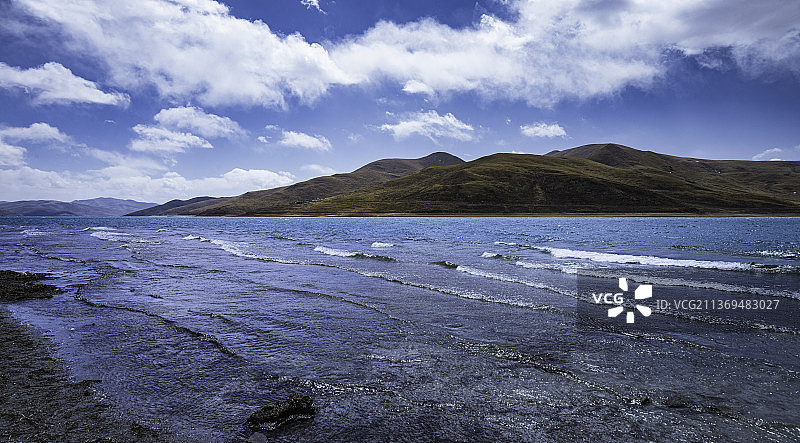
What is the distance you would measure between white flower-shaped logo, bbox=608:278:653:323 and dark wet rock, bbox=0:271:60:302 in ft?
70.0

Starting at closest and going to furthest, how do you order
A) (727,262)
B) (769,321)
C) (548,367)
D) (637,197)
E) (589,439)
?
1. (589,439)
2. (548,367)
3. (769,321)
4. (727,262)
5. (637,197)

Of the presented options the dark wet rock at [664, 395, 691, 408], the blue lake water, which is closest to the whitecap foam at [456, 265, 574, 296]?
the blue lake water

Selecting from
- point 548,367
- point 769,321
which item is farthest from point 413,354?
point 769,321

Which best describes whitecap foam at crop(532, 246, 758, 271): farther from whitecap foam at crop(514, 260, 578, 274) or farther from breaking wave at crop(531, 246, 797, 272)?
whitecap foam at crop(514, 260, 578, 274)

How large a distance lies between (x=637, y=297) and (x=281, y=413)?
14.9 m

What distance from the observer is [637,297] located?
52.9 feet

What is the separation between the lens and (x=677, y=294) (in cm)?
1648

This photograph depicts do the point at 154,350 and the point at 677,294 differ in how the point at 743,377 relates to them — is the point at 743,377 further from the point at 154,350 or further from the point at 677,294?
the point at 154,350

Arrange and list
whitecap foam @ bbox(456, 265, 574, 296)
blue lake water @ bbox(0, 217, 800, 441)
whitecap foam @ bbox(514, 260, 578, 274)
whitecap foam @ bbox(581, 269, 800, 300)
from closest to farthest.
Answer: blue lake water @ bbox(0, 217, 800, 441)
whitecap foam @ bbox(581, 269, 800, 300)
whitecap foam @ bbox(456, 265, 574, 296)
whitecap foam @ bbox(514, 260, 578, 274)

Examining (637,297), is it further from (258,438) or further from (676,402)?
(258,438)

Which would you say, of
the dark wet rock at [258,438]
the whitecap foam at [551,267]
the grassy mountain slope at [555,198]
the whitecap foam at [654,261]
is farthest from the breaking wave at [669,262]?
the grassy mountain slope at [555,198]

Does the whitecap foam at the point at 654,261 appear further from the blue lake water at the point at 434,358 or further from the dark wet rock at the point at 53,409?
the dark wet rock at the point at 53,409

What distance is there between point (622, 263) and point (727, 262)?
6.15m

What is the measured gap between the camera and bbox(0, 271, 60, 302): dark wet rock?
15.9m
